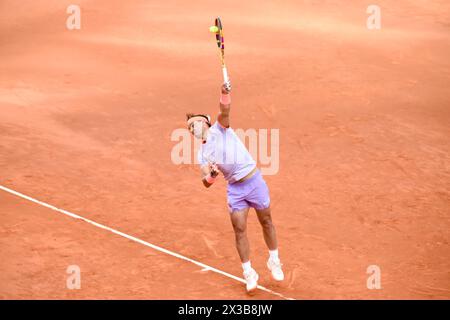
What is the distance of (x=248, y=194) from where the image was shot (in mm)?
8945

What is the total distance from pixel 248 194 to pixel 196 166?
4.70 meters

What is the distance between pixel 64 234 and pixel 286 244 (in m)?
3.11

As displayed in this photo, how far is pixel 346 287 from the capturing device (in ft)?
30.7

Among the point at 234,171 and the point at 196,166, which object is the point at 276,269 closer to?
the point at 234,171

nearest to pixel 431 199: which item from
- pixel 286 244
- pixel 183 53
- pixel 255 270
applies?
pixel 286 244

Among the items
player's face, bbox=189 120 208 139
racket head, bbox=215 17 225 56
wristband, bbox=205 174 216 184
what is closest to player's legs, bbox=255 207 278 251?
wristband, bbox=205 174 216 184

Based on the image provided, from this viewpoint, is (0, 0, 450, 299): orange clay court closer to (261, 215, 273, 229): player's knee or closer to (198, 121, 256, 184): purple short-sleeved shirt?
(261, 215, 273, 229): player's knee

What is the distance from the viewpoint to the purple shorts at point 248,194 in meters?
8.96

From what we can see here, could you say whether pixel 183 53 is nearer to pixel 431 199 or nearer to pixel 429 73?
pixel 429 73

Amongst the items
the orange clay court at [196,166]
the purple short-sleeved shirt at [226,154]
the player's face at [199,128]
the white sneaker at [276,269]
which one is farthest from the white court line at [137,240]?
the player's face at [199,128]

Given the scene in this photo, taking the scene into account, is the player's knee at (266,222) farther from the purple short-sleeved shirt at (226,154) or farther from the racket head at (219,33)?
the racket head at (219,33)

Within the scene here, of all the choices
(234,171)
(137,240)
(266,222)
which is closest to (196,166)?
(137,240)

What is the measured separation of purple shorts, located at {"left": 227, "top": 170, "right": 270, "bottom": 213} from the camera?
8961mm

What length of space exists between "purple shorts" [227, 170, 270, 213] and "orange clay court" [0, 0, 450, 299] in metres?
1.09
